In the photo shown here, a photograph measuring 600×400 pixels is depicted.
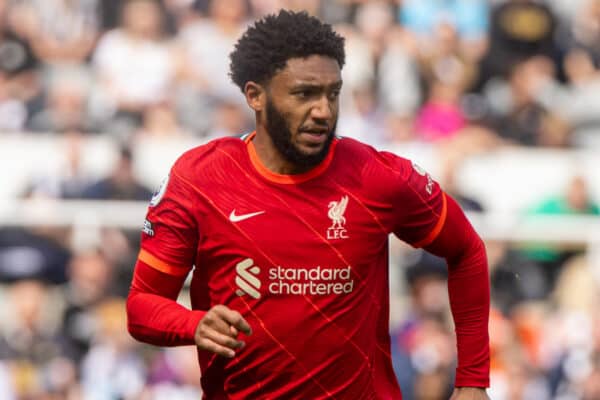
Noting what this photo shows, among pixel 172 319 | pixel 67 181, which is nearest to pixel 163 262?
pixel 172 319

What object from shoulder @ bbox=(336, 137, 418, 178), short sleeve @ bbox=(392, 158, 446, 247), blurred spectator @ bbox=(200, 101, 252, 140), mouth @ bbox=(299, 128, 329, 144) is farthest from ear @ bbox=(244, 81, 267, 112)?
blurred spectator @ bbox=(200, 101, 252, 140)

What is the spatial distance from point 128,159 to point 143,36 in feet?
5.22

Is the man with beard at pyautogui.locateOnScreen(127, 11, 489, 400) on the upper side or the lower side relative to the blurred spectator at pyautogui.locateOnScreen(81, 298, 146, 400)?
upper

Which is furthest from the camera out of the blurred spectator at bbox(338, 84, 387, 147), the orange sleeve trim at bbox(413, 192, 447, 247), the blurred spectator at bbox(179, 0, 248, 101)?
the blurred spectator at bbox(179, 0, 248, 101)

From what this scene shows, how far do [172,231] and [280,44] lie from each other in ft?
2.53

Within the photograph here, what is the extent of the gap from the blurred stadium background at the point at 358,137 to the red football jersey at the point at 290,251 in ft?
14.5

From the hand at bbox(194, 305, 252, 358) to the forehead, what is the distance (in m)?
0.89

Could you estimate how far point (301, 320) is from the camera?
4.47 metres

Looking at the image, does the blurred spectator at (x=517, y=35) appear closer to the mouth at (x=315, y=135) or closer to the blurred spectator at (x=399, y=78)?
the blurred spectator at (x=399, y=78)

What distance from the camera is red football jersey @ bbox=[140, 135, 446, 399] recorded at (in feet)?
14.7

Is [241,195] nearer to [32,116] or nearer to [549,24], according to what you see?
[32,116]

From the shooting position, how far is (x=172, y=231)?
4.52m

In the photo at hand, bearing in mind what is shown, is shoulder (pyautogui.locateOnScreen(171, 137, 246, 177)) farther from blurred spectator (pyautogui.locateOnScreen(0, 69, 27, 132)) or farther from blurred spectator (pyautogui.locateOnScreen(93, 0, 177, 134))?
blurred spectator (pyautogui.locateOnScreen(0, 69, 27, 132))

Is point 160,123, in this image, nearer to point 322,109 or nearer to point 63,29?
point 63,29
